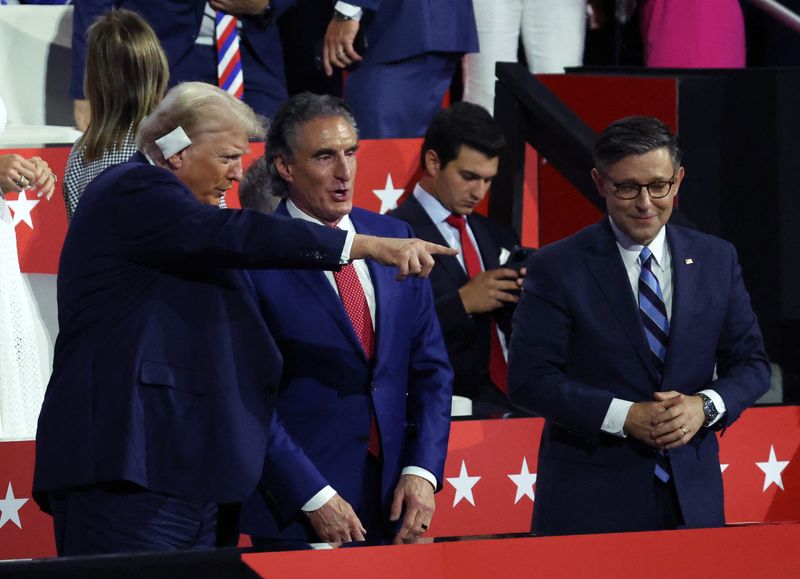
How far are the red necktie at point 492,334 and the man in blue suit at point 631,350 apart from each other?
1.26 metres

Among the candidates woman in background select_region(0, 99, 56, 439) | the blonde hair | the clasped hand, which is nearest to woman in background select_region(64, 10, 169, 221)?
the blonde hair

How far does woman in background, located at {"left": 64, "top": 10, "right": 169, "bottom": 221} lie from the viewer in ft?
12.9

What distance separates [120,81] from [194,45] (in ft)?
4.63

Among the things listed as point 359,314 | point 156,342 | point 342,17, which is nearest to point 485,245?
point 342,17

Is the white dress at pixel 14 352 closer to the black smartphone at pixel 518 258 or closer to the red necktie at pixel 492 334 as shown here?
the red necktie at pixel 492 334

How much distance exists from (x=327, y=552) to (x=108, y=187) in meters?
0.92

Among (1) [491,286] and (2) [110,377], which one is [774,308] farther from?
(2) [110,377]

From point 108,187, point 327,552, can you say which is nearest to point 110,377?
point 108,187

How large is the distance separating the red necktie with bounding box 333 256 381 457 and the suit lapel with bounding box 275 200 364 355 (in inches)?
1.3

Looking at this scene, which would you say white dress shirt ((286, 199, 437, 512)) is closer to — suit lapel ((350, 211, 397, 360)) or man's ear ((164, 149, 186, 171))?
suit lapel ((350, 211, 397, 360))

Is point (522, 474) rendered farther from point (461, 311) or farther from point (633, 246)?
point (633, 246)

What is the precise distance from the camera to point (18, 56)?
562cm

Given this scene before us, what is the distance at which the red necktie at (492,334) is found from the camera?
178 inches

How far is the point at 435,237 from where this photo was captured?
4.44m
